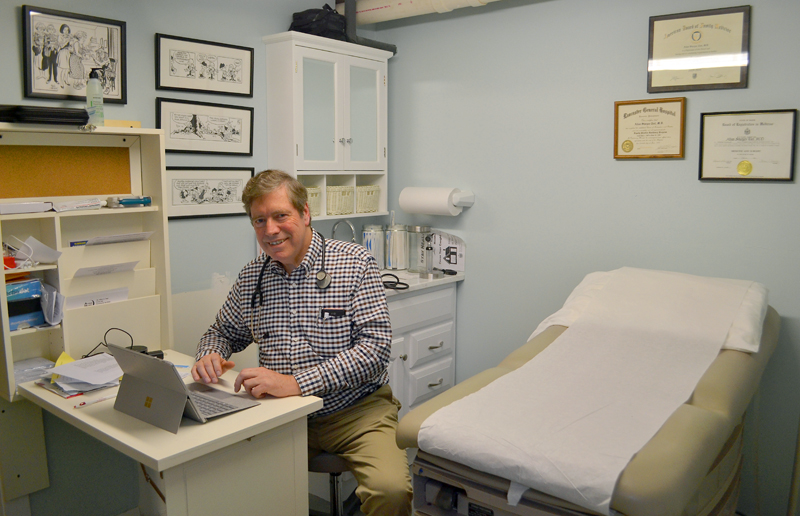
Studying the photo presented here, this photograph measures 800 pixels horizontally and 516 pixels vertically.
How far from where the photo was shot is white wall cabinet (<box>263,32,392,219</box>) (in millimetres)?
3120

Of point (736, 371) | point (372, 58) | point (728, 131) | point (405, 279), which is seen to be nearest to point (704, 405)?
point (736, 371)

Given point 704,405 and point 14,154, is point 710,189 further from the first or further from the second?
point 14,154

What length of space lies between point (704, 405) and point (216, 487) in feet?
4.39

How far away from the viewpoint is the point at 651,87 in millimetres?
2838

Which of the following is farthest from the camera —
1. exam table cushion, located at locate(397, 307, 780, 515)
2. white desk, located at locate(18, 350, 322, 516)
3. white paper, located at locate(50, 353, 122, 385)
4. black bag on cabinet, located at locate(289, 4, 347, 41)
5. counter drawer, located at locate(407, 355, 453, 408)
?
counter drawer, located at locate(407, 355, 453, 408)

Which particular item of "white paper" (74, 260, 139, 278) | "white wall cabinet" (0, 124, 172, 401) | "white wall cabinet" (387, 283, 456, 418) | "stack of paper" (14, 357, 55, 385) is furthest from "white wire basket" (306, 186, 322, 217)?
"stack of paper" (14, 357, 55, 385)

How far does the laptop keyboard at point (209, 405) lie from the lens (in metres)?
1.72

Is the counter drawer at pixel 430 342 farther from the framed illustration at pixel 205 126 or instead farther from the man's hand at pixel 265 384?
the man's hand at pixel 265 384

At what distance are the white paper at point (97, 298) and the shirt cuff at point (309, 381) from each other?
0.91 metres

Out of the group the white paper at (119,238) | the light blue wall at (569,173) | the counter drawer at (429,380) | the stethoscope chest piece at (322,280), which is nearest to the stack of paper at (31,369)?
the white paper at (119,238)

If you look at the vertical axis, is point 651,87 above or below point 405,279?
Result: above

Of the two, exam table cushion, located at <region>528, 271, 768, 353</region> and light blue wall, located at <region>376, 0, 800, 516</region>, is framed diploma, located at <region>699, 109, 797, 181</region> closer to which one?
light blue wall, located at <region>376, 0, 800, 516</region>

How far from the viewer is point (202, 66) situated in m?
2.88

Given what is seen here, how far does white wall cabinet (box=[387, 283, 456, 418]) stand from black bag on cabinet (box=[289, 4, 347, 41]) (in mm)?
1423
